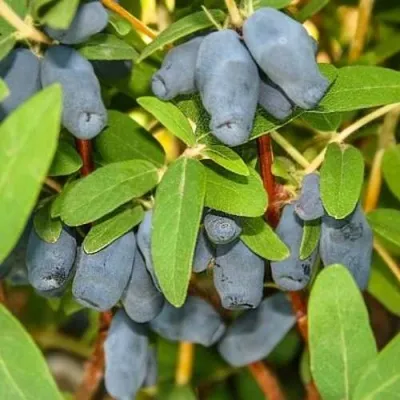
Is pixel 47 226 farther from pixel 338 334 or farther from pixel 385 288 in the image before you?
pixel 385 288

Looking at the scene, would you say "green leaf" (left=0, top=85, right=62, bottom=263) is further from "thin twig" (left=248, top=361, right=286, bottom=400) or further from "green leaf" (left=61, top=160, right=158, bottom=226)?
"thin twig" (left=248, top=361, right=286, bottom=400)

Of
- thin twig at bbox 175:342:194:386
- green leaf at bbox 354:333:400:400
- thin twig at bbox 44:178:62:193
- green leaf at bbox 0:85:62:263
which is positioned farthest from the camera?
thin twig at bbox 175:342:194:386

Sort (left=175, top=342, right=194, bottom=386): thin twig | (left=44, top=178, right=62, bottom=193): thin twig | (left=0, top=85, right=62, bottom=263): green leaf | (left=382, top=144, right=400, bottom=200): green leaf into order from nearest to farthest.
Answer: (left=0, top=85, right=62, bottom=263): green leaf, (left=44, top=178, right=62, bottom=193): thin twig, (left=382, top=144, right=400, bottom=200): green leaf, (left=175, top=342, right=194, bottom=386): thin twig

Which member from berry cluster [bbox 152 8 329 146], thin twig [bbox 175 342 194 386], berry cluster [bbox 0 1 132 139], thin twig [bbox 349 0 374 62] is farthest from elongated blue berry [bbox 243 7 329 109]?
thin twig [bbox 175 342 194 386]

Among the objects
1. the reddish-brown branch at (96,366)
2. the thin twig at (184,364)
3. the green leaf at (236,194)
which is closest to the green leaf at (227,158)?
the green leaf at (236,194)

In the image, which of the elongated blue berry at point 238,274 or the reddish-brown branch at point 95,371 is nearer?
the elongated blue berry at point 238,274

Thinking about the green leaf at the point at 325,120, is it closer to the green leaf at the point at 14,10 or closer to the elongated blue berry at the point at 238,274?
the elongated blue berry at the point at 238,274
